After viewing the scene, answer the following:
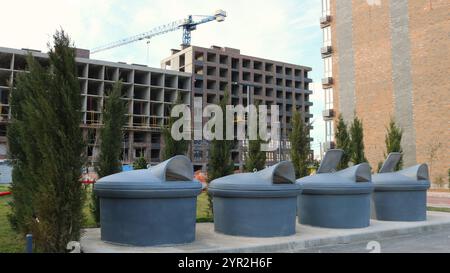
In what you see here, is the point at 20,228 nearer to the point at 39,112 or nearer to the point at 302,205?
the point at 39,112

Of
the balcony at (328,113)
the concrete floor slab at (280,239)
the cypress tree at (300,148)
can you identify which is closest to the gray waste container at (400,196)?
the concrete floor slab at (280,239)

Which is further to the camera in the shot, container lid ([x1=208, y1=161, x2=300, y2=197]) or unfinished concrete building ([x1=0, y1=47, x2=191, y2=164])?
unfinished concrete building ([x1=0, y1=47, x2=191, y2=164])

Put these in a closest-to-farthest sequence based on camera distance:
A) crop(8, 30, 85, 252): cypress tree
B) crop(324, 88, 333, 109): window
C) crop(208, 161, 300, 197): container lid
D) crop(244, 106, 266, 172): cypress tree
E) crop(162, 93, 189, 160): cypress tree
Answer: crop(8, 30, 85, 252): cypress tree
crop(208, 161, 300, 197): container lid
crop(162, 93, 189, 160): cypress tree
crop(244, 106, 266, 172): cypress tree
crop(324, 88, 333, 109): window

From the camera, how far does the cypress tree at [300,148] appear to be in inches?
563

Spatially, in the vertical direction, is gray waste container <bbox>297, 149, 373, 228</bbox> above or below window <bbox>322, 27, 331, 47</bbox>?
below

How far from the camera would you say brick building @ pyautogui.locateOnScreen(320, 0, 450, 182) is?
1391 inches

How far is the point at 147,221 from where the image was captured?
26.6 ft

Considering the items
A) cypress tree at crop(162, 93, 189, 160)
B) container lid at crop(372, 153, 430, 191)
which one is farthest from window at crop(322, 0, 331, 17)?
cypress tree at crop(162, 93, 189, 160)

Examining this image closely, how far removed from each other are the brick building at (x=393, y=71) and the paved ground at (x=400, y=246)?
27449 millimetres

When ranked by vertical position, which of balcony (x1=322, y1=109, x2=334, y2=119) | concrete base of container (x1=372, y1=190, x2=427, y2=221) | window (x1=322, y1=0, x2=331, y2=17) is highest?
window (x1=322, y1=0, x2=331, y2=17)

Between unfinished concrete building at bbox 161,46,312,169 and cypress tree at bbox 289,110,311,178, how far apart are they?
5945 centimetres

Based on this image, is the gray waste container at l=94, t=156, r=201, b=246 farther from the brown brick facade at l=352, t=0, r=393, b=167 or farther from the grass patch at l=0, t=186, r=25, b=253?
the brown brick facade at l=352, t=0, r=393, b=167

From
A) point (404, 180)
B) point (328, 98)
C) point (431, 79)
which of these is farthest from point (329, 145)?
point (404, 180)

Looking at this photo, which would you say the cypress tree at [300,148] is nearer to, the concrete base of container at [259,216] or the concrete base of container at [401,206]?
the concrete base of container at [401,206]
